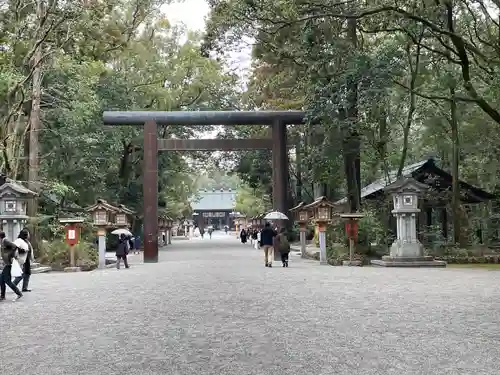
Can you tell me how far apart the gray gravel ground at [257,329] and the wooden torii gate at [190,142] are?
10893 mm

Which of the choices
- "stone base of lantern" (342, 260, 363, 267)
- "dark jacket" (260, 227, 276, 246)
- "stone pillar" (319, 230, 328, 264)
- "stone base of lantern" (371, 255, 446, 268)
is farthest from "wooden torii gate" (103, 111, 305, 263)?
"stone base of lantern" (371, 255, 446, 268)

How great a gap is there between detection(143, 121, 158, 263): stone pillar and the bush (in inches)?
118

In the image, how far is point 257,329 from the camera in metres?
7.44

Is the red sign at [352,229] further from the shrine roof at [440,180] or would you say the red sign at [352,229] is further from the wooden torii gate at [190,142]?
the shrine roof at [440,180]

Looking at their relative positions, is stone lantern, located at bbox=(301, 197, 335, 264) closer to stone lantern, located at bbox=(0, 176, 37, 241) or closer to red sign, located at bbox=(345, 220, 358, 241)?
red sign, located at bbox=(345, 220, 358, 241)

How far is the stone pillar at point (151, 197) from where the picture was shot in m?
24.1

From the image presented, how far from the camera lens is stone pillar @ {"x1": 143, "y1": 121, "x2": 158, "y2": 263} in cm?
2408

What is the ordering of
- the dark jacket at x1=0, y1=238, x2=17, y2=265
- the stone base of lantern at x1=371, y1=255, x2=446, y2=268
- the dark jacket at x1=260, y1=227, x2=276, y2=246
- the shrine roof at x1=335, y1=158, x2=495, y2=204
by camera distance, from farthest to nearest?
1. the shrine roof at x1=335, y1=158, x2=495, y2=204
2. the dark jacket at x1=260, y1=227, x2=276, y2=246
3. the stone base of lantern at x1=371, y1=255, x2=446, y2=268
4. the dark jacket at x1=0, y1=238, x2=17, y2=265

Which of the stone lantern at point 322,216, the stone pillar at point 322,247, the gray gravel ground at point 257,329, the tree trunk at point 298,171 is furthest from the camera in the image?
the tree trunk at point 298,171

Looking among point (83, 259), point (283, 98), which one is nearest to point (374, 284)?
point (83, 259)

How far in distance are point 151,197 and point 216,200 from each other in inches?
2476

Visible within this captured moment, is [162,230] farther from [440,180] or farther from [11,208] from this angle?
[11,208]

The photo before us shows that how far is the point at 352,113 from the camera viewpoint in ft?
70.7

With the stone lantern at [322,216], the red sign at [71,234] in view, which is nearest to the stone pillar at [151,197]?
the red sign at [71,234]
